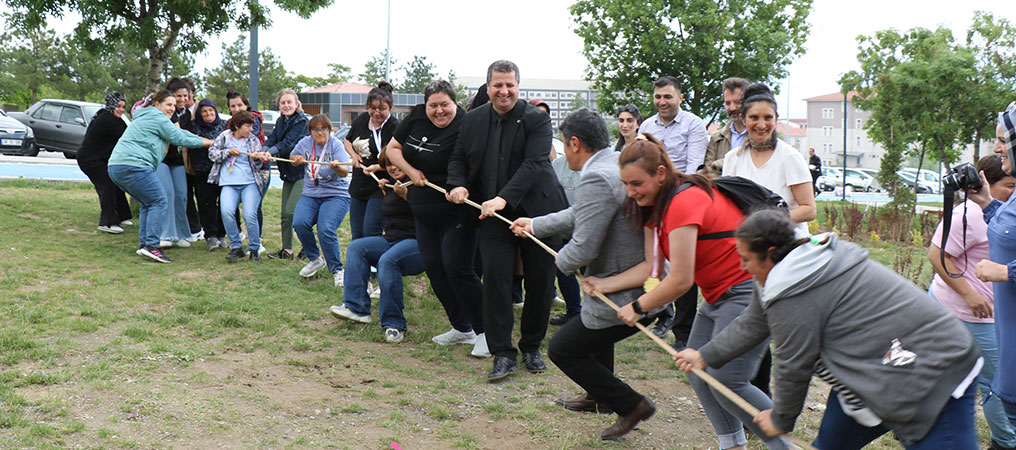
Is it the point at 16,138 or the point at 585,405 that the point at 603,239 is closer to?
the point at 585,405

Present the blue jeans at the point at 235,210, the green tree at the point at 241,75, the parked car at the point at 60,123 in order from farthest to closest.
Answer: the green tree at the point at 241,75 → the parked car at the point at 60,123 → the blue jeans at the point at 235,210

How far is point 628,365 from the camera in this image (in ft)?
19.8

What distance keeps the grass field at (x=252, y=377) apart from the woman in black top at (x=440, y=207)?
485 mm

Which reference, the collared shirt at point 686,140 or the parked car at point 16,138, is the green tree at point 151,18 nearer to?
the collared shirt at point 686,140

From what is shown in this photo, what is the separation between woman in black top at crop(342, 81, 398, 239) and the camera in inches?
283

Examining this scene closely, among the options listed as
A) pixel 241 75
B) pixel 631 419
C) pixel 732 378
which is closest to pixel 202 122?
pixel 631 419

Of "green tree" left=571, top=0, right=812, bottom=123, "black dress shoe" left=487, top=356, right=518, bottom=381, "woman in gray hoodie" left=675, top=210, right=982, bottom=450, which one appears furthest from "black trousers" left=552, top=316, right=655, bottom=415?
"green tree" left=571, top=0, right=812, bottom=123

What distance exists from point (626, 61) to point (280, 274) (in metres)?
11.4

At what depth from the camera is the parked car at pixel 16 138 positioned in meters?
20.8

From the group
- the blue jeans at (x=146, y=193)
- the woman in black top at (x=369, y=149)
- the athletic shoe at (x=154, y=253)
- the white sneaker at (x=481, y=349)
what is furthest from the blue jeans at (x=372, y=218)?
the blue jeans at (x=146, y=193)

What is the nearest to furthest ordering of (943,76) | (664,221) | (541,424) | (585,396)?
(664,221) → (541,424) → (585,396) → (943,76)

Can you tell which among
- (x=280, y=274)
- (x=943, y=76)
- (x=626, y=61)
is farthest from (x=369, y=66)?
(x=280, y=274)

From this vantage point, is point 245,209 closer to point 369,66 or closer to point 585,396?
point 585,396

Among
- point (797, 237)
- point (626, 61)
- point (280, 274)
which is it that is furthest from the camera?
point (626, 61)
